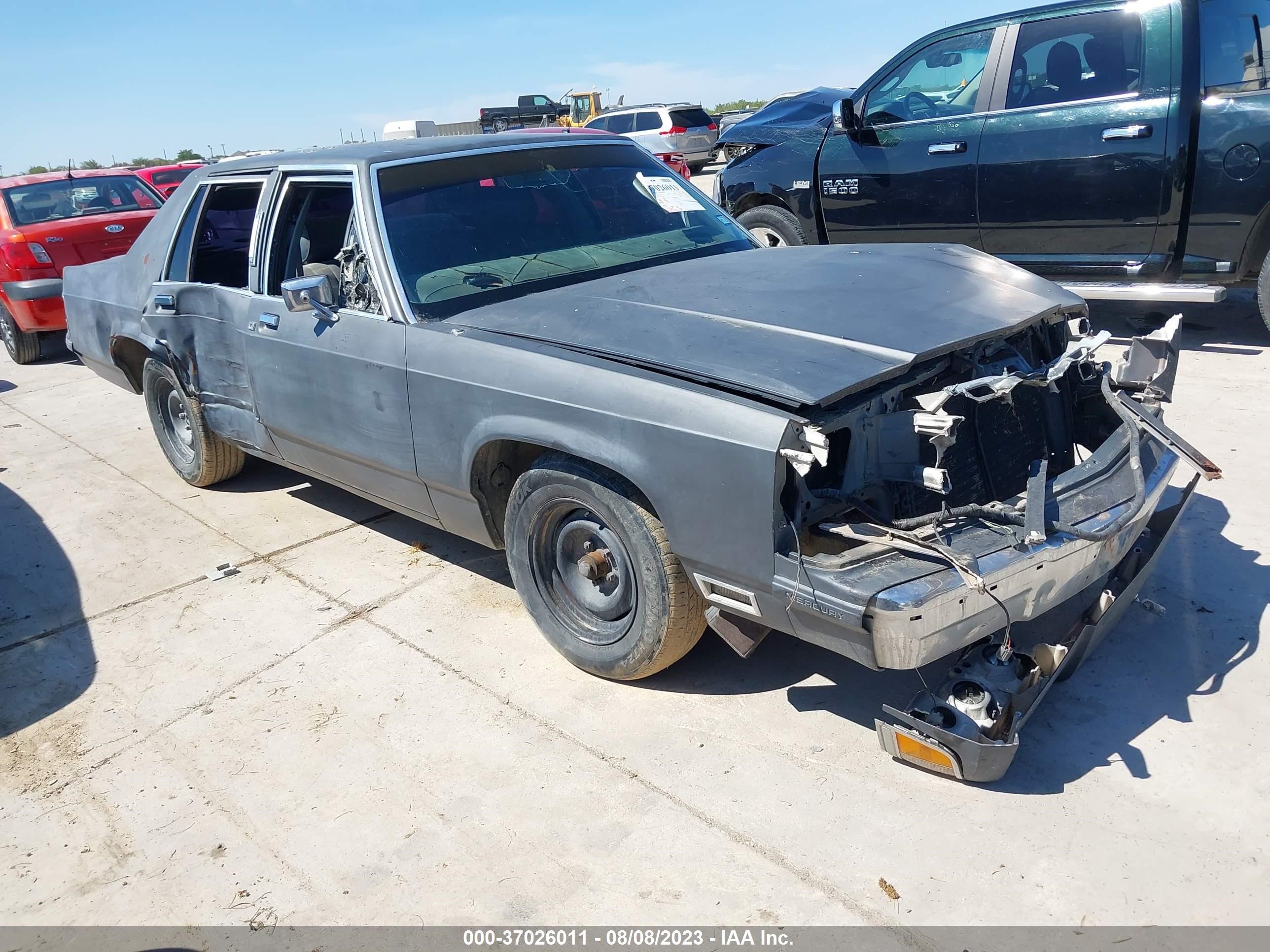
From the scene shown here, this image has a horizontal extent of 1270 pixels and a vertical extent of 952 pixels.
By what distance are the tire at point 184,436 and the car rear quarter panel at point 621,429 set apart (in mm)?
2314

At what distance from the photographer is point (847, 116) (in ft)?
23.0

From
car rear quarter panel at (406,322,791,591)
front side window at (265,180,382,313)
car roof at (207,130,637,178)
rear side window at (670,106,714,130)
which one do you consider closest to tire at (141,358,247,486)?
front side window at (265,180,382,313)

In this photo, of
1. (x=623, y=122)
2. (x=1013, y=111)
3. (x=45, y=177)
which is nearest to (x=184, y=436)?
(x=1013, y=111)

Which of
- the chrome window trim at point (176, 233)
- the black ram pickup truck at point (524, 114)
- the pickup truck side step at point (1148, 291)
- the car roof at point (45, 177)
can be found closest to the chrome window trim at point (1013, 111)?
the pickup truck side step at point (1148, 291)

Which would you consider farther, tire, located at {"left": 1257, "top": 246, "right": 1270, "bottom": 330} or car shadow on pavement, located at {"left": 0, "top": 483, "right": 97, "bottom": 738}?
tire, located at {"left": 1257, "top": 246, "right": 1270, "bottom": 330}

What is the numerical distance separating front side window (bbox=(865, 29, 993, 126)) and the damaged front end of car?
4070 millimetres

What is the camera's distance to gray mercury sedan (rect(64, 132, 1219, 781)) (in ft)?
8.54

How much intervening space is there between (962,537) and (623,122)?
22.7m

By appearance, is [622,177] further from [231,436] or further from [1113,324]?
[1113,324]

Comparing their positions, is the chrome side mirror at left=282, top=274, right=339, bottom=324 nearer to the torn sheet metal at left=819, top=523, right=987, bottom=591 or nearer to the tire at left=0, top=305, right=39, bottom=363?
the torn sheet metal at left=819, top=523, right=987, bottom=591

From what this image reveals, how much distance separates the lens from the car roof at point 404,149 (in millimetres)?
3982

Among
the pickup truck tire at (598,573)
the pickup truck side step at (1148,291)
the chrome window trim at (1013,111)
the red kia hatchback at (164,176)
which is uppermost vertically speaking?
the red kia hatchback at (164,176)

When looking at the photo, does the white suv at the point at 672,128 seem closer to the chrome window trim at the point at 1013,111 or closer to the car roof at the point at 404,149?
the chrome window trim at the point at 1013,111

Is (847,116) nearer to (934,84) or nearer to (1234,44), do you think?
(934,84)
